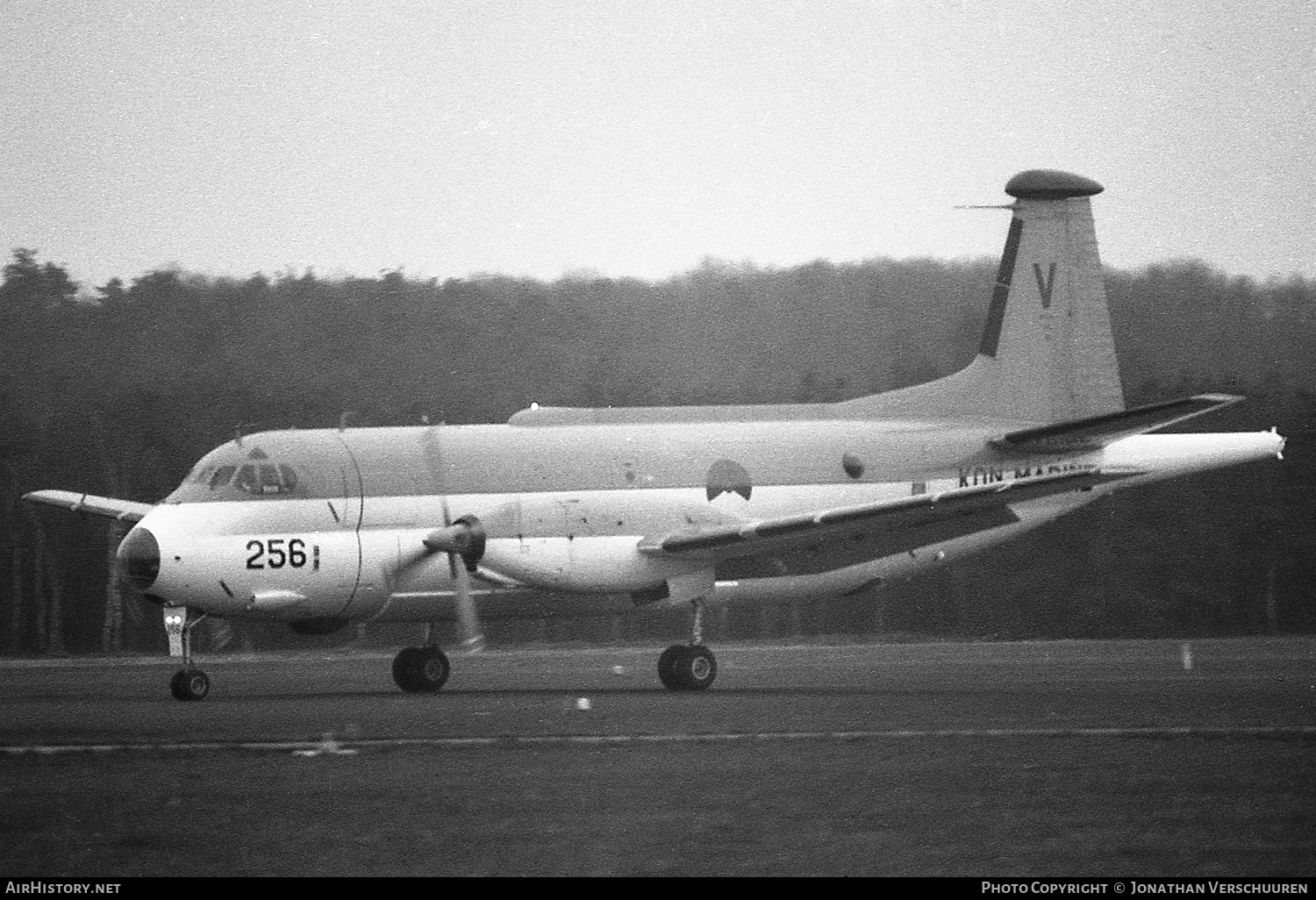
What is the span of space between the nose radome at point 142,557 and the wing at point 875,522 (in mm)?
5817

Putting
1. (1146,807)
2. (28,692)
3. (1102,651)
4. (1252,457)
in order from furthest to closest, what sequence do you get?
(1102,651) < (1252,457) < (28,692) < (1146,807)

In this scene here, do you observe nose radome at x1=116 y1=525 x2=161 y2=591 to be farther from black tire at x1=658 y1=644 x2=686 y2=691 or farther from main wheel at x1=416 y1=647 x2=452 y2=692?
black tire at x1=658 y1=644 x2=686 y2=691

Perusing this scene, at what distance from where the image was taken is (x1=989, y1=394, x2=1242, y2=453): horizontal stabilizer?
21219 mm

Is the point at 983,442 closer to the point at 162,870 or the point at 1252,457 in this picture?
the point at 1252,457

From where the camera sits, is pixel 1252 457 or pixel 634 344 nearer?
pixel 1252 457

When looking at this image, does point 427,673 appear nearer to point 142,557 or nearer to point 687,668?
point 687,668

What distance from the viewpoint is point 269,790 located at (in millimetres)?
13062

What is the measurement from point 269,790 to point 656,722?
5.28m

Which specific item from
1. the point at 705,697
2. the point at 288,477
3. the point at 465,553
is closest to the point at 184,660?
the point at 288,477

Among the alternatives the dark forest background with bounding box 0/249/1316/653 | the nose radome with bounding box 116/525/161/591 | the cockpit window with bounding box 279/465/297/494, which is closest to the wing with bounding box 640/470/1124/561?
the cockpit window with bounding box 279/465/297/494

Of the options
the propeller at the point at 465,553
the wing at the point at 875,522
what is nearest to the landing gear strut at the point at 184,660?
the propeller at the point at 465,553

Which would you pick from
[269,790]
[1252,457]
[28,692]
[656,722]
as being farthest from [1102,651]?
[269,790]
